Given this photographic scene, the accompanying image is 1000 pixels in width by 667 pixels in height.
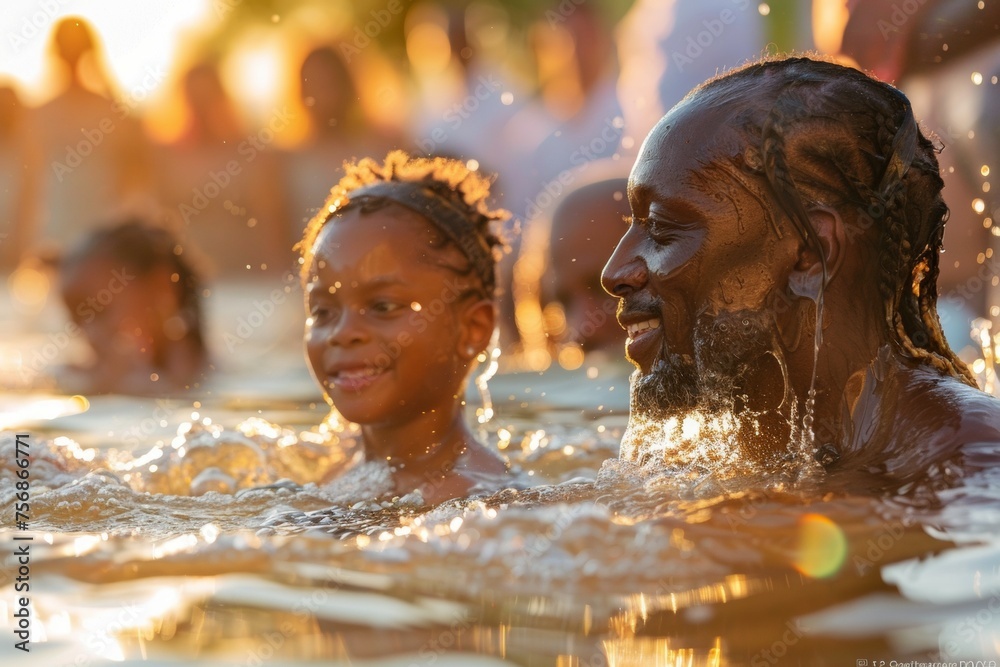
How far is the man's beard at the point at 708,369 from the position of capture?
3289mm

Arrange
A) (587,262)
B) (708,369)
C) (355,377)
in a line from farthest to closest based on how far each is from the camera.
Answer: (587,262), (355,377), (708,369)

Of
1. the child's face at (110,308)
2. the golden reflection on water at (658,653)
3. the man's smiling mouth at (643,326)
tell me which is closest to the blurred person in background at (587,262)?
the child's face at (110,308)

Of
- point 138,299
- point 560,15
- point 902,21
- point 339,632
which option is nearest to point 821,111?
point 339,632

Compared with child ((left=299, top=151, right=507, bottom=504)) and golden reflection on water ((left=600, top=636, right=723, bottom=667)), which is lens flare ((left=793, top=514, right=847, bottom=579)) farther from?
child ((left=299, top=151, right=507, bottom=504))

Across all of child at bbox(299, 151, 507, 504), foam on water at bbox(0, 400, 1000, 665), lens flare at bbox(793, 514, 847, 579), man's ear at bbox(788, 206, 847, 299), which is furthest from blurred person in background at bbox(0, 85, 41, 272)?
lens flare at bbox(793, 514, 847, 579)

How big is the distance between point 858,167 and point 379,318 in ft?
6.40

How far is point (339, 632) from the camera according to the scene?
2.61 meters

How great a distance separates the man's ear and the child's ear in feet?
6.05

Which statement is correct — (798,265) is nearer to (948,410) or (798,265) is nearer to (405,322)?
(948,410)

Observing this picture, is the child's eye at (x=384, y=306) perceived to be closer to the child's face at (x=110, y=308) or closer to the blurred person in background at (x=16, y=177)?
the child's face at (x=110, y=308)

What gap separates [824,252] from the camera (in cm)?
325

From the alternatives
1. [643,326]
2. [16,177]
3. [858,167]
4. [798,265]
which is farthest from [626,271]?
[16,177]

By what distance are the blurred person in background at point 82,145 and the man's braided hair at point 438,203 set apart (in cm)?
545

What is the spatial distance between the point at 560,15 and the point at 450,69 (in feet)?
3.24
